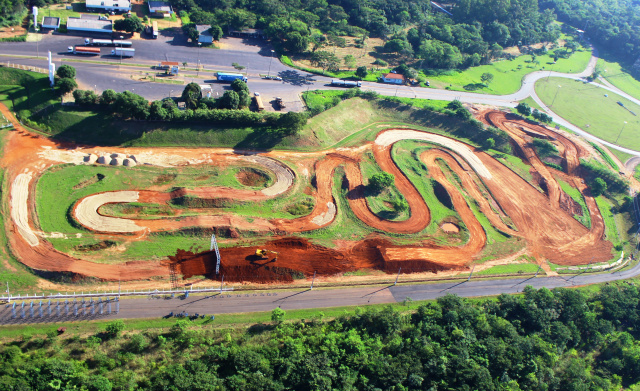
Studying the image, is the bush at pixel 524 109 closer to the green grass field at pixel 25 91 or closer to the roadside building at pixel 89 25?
the roadside building at pixel 89 25

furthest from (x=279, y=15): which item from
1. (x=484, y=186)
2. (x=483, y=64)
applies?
(x=484, y=186)

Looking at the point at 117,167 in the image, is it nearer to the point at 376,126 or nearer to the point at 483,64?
the point at 376,126

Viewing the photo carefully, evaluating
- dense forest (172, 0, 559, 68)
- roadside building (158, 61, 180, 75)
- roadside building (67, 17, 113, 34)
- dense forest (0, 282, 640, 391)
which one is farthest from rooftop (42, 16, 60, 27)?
dense forest (0, 282, 640, 391)

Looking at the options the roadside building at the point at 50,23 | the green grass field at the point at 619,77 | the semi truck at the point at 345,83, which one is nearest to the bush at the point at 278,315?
the semi truck at the point at 345,83

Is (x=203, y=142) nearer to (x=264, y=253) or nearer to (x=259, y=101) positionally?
(x=259, y=101)

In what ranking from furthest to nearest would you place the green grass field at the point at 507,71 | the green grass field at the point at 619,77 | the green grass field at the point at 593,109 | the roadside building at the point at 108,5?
the green grass field at the point at 619,77
the green grass field at the point at 507,71
the green grass field at the point at 593,109
the roadside building at the point at 108,5

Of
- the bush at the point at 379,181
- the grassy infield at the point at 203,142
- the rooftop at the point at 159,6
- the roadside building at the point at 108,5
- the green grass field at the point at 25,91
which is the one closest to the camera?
the grassy infield at the point at 203,142

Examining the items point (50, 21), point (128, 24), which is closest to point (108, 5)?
point (128, 24)
